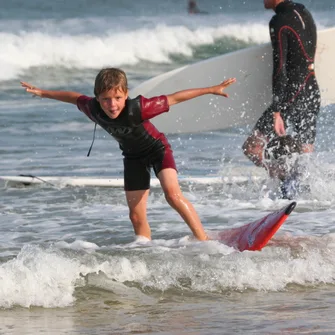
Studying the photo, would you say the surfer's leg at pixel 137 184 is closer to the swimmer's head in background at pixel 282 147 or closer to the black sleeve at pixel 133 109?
the black sleeve at pixel 133 109

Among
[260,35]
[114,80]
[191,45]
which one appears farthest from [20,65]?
[114,80]

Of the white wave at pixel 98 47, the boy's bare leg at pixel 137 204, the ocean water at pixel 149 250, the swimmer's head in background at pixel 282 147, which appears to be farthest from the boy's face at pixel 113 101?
the white wave at pixel 98 47

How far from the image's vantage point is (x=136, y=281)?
6016mm

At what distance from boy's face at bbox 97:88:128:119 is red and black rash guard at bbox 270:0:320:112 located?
2.29 metres

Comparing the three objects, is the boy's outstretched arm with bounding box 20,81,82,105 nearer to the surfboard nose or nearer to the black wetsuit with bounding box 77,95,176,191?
the black wetsuit with bounding box 77,95,176,191

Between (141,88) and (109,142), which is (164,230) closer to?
(141,88)

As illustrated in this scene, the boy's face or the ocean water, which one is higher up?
the boy's face

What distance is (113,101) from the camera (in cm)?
595

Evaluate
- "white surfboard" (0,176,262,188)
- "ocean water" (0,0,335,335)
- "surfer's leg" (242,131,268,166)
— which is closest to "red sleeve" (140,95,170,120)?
"ocean water" (0,0,335,335)

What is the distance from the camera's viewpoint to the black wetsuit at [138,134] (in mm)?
6094

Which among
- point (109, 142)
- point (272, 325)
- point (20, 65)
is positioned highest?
point (20, 65)

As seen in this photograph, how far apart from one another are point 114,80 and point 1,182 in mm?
3727

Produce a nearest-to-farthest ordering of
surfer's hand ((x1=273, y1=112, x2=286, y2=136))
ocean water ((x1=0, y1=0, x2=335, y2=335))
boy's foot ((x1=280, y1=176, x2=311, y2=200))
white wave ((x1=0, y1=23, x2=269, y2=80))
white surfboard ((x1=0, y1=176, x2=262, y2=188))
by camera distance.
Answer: ocean water ((x1=0, y1=0, x2=335, y2=335)), surfer's hand ((x1=273, y1=112, x2=286, y2=136)), boy's foot ((x1=280, y1=176, x2=311, y2=200)), white surfboard ((x1=0, y1=176, x2=262, y2=188)), white wave ((x1=0, y1=23, x2=269, y2=80))

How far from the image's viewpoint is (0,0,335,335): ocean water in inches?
210
